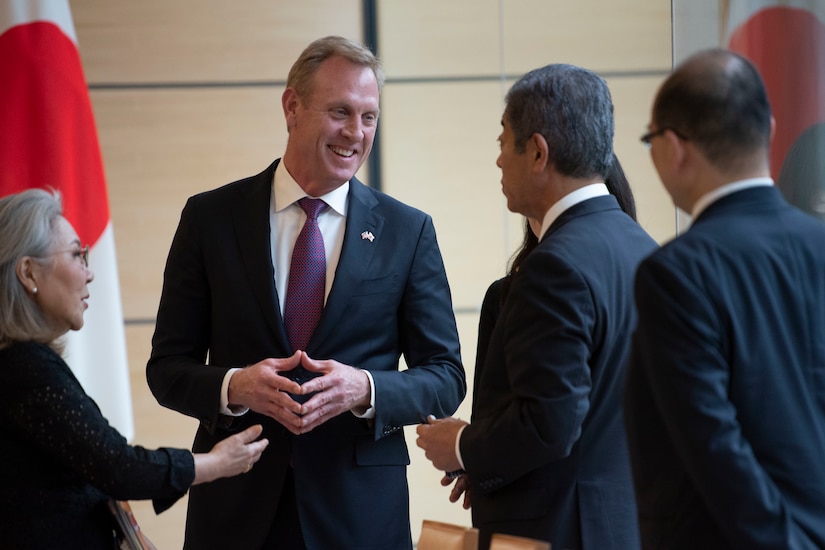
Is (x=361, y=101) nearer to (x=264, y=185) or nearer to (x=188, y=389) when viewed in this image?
(x=264, y=185)

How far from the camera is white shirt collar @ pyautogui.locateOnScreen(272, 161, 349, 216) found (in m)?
2.57

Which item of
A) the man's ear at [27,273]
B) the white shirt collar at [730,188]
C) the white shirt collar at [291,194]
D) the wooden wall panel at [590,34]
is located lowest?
the man's ear at [27,273]

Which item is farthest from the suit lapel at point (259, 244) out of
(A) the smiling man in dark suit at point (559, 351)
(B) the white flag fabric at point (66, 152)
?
(B) the white flag fabric at point (66, 152)

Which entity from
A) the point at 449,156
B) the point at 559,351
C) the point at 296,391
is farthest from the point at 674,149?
the point at 449,156

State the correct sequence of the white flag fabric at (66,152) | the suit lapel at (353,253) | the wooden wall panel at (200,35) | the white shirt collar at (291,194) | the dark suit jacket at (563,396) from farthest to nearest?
the wooden wall panel at (200,35)
the white flag fabric at (66,152)
the white shirt collar at (291,194)
the suit lapel at (353,253)
the dark suit jacket at (563,396)

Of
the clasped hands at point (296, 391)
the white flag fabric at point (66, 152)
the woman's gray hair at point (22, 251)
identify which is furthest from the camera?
the white flag fabric at point (66, 152)

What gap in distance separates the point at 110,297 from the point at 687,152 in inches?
123

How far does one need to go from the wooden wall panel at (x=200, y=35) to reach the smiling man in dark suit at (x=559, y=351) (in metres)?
2.78

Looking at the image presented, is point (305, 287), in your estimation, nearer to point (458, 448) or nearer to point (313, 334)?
point (313, 334)

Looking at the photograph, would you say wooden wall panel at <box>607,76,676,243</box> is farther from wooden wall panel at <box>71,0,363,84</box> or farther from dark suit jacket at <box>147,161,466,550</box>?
dark suit jacket at <box>147,161,466,550</box>

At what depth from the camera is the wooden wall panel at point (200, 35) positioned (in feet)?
15.0

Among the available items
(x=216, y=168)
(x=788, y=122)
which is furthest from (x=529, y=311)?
(x=216, y=168)

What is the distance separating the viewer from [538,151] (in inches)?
76.7

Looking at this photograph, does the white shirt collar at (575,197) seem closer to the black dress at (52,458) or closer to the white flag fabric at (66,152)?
the black dress at (52,458)
